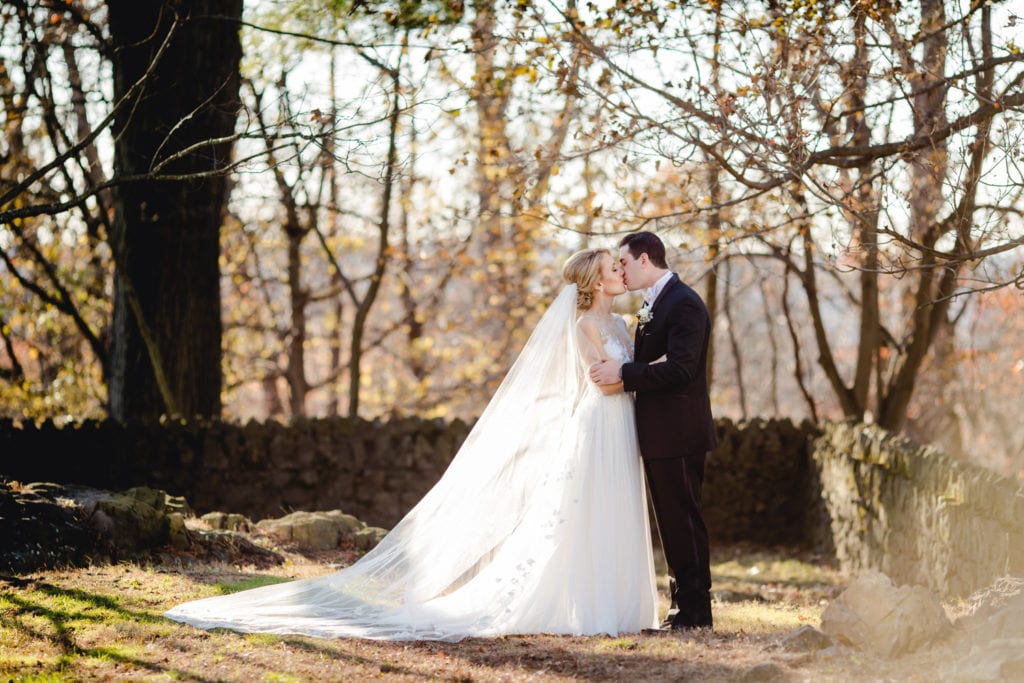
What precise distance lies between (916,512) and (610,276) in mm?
3608

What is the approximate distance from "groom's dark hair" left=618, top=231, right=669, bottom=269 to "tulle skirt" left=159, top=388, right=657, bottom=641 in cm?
86

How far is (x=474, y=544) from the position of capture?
19.9ft

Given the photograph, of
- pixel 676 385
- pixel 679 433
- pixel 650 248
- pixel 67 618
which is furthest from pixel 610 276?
pixel 67 618

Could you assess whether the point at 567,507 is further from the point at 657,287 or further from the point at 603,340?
the point at 657,287

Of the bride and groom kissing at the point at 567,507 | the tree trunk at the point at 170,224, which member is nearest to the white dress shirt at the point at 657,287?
the bride and groom kissing at the point at 567,507

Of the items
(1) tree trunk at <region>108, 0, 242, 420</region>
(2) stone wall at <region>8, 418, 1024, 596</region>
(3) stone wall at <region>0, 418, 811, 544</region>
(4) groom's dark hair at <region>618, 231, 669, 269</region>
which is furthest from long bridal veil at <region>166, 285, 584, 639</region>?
(1) tree trunk at <region>108, 0, 242, 420</region>

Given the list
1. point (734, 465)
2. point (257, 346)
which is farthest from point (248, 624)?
point (257, 346)

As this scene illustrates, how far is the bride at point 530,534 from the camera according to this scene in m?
5.62

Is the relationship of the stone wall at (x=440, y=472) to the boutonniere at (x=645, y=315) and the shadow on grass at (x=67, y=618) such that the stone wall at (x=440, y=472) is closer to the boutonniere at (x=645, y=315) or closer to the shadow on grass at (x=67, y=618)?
the boutonniere at (x=645, y=315)

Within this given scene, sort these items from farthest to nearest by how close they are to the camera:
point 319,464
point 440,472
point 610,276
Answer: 1. point 440,472
2. point 319,464
3. point 610,276

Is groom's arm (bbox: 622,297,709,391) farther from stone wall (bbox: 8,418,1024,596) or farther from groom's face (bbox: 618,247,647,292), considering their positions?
stone wall (bbox: 8,418,1024,596)

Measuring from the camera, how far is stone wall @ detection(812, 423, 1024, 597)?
6219 mm

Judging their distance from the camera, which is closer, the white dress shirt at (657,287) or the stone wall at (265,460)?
the white dress shirt at (657,287)

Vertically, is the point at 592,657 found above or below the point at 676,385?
below
